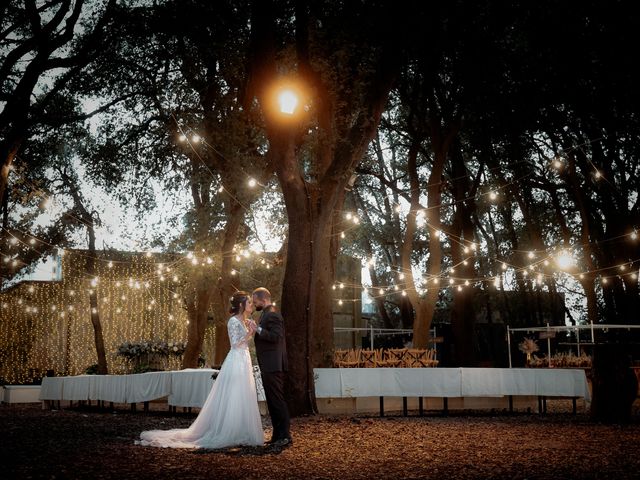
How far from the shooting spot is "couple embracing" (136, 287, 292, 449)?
282 inches

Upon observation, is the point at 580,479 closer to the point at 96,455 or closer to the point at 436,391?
the point at 96,455

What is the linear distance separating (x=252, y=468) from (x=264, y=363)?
1.88 metres

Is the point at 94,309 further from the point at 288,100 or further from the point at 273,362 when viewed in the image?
the point at 273,362

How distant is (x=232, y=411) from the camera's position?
727cm

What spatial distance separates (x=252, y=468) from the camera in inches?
220

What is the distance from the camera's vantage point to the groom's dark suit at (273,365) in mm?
7188

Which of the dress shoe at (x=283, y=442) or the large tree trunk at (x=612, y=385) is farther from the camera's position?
the large tree trunk at (x=612, y=385)

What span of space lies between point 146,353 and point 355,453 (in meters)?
10.4

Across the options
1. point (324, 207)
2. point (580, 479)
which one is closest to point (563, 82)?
point (324, 207)

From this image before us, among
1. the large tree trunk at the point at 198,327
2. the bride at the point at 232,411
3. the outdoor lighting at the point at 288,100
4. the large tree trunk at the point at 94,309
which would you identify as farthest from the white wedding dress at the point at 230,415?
the large tree trunk at the point at 94,309

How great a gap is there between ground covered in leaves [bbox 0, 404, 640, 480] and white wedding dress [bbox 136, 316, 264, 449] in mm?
347

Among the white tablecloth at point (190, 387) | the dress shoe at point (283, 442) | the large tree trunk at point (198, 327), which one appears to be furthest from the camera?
the large tree trunk at point (198, 327)

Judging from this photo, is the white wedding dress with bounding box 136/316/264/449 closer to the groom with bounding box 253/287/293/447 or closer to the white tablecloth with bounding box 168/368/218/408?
the groom with bounding box 253/287/293/447

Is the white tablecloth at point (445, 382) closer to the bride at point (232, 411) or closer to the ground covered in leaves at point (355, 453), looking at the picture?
the ground covered in leaves at point (355, 453)
